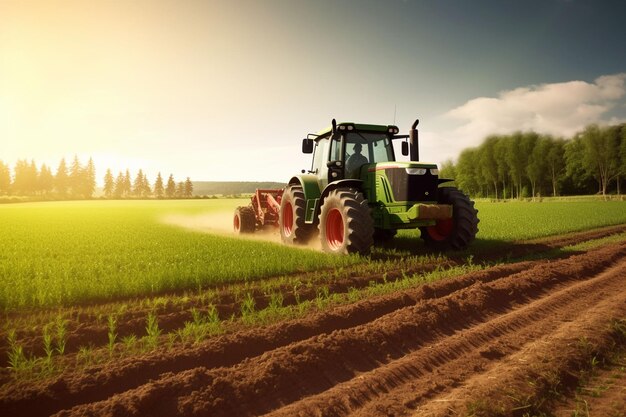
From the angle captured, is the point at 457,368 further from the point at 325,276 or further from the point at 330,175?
the point at 330,175

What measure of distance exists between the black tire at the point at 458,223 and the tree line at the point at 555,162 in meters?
53.1

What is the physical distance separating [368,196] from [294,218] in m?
2.16

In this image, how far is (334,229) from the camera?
9086 millimetres

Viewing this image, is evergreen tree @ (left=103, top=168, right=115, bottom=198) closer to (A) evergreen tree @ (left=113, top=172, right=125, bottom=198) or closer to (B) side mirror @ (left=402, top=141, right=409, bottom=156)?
(A) evergreen tree @ (left=113, top=172, right=125, bottom=198)

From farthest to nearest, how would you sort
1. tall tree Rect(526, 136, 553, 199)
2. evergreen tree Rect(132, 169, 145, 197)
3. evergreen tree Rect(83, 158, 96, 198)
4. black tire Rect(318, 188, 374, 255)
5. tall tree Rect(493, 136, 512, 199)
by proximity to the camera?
1. evergreen tree Rect(132, 169, 145, 197)
2. evergreen tree Rect(83, 158, 96, 198)
3. tall tree Rect(493, 136, 512, 199)
4. tall tree Rect(526, 136, 553, 199)
5. black tire Rect(318, 188, 374, 255)

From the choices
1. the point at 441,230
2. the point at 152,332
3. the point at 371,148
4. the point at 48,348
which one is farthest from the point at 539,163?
the point at 48,348

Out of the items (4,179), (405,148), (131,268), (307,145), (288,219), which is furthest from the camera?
(4,179)

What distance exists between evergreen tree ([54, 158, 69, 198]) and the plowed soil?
297 feet

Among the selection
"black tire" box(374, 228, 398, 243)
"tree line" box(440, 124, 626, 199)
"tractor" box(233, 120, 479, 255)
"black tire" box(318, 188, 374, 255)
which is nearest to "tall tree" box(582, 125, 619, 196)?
"tree line" box(440, 124, 626, 199)

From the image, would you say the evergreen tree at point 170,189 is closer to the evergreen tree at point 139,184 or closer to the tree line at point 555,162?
the evergreen tree at point 139,184

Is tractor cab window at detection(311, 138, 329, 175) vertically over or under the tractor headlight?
over

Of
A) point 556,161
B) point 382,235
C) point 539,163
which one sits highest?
point 556,161

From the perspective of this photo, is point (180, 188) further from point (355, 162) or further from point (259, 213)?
point (355, 162)

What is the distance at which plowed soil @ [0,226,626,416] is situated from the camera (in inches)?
109
